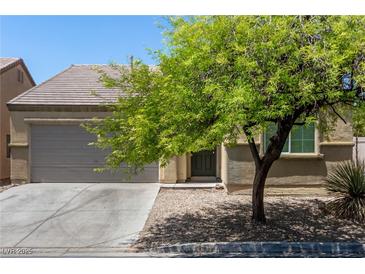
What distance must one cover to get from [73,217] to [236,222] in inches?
171

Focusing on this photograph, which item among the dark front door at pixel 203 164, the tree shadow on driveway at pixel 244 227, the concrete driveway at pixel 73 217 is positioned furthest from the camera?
the dark front door at pixel 203 164

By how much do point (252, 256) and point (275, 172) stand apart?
4.87m

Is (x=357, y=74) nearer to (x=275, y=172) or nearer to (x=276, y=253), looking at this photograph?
(x=276, y=253)

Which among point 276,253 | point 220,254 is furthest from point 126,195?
point 276,253

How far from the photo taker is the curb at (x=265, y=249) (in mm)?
6145

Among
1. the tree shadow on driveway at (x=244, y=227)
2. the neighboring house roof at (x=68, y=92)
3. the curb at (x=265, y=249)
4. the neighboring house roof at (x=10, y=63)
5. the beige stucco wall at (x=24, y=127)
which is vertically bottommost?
the curb at (x=265, y=249)

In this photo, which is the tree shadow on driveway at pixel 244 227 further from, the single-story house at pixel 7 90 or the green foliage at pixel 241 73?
the single-story house at pixel 7 90

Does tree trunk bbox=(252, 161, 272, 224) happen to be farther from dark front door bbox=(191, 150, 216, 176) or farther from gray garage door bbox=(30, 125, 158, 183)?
gray garage door bbox=(30, 125, 158, 183)

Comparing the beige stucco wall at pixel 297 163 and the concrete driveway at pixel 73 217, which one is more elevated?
the beige stucco wall at pixel 297 163

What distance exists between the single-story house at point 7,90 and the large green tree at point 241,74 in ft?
36.1

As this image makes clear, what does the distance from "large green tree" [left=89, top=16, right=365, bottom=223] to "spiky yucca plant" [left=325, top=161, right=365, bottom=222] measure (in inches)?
132

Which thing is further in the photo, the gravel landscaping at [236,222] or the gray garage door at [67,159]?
the gray garage door at [67,159]

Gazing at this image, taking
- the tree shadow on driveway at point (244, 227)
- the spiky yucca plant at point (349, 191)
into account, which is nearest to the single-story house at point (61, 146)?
the tree shadow on driveway at point (244, 227)

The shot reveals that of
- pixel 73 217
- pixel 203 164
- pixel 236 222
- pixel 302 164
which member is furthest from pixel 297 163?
pixel 73 217
